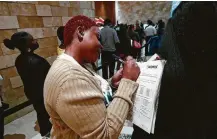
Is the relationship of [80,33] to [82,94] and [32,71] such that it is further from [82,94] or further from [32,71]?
[32,71]

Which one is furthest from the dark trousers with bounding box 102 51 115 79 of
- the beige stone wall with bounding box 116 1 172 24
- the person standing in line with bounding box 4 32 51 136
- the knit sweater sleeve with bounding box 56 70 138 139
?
the beige stone wall with bounding box 116 1 172 24

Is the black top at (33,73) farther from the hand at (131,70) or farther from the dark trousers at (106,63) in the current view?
the dark trousers at (106,63)

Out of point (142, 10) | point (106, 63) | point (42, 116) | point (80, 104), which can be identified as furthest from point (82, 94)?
point (142, 10)

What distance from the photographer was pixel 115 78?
3.20 ft

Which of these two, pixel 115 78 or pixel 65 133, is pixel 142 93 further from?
pixel 65 133

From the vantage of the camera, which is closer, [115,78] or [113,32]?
[115,78]

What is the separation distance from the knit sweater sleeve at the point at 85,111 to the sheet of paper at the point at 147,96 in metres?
0.10

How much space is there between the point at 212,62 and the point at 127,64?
0.35 meters

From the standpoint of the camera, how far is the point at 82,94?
676mm

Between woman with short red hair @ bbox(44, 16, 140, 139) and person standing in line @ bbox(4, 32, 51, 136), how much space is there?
4.39 feet

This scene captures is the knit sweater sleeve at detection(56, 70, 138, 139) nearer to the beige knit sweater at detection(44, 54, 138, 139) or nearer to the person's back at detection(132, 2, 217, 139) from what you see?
the beige knit sweater at detection(44, 54, 138, 139)

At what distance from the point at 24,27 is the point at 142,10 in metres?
A: 10.2

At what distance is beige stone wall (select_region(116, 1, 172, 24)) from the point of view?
38.6ft

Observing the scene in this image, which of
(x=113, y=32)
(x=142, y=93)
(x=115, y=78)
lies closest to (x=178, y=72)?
(x=142, y=93)
